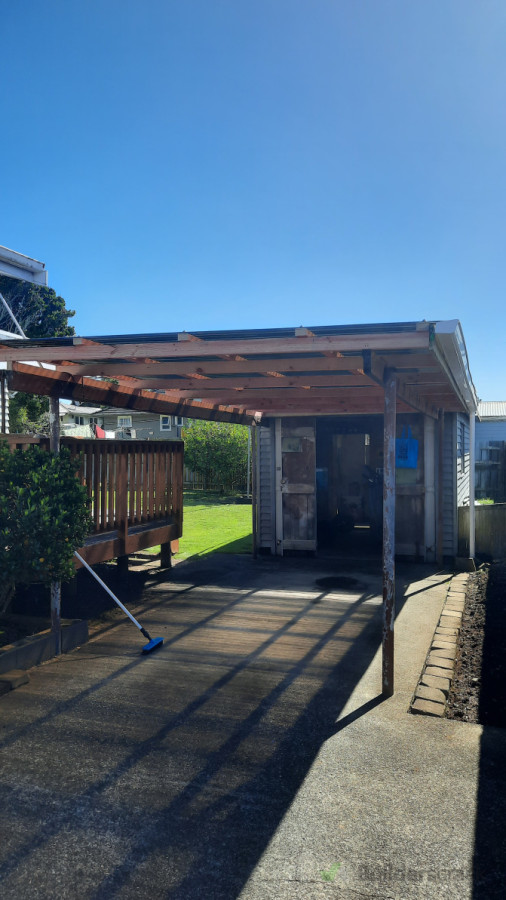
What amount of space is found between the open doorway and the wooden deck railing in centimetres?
359

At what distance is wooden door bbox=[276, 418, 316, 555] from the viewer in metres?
9.95

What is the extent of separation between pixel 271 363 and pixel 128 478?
11.3 ft

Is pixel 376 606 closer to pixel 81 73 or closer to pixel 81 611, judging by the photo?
pixel 81 611

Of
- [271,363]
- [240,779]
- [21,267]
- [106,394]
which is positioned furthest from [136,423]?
[240,779]

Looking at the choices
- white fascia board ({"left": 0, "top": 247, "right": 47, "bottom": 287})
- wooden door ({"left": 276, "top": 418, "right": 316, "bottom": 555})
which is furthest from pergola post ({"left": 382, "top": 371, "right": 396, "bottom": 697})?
white fascia board ({"left": 0, "top": 247, "right": 47, "bottom": 287})

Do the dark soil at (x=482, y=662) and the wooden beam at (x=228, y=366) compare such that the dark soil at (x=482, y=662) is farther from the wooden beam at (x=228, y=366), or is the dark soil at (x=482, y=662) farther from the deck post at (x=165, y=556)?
the deck post at (x=165, y=556)

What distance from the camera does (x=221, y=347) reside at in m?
4.02

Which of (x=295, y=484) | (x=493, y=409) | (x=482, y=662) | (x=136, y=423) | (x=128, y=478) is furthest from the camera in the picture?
(x=136, y=423)

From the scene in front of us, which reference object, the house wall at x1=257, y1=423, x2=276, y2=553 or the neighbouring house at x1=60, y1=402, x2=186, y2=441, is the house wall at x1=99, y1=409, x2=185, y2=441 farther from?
the house wall at x1=257, y1=423, x2=276, y2=553

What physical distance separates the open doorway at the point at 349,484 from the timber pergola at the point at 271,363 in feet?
18.1

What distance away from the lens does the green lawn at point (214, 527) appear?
10750mm

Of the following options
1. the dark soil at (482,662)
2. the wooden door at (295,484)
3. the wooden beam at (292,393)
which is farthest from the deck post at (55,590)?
the wooden door at (295,484)

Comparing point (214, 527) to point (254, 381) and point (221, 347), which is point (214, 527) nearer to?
point (254, 381)

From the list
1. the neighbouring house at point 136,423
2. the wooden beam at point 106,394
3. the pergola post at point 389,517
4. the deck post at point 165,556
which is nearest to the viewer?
the pergola post at point 389,517
